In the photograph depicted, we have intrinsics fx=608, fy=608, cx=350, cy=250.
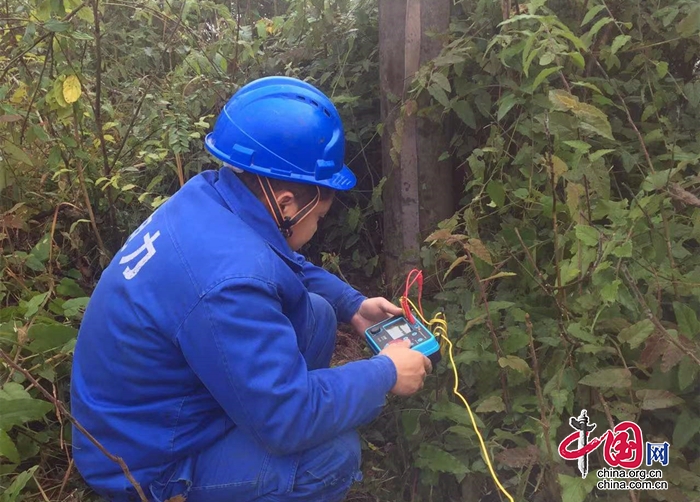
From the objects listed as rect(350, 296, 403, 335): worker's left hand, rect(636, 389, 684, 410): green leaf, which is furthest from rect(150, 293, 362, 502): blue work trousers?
rect(636, 389, 684, 410): green leaf

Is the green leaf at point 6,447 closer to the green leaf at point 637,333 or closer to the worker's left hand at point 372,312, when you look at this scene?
the worker's left hand at point 372,312

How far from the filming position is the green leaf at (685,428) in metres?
1.54

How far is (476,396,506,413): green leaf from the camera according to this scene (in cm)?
168

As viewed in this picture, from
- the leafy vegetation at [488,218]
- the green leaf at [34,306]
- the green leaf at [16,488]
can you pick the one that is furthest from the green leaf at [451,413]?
the green leaf at [34,306]

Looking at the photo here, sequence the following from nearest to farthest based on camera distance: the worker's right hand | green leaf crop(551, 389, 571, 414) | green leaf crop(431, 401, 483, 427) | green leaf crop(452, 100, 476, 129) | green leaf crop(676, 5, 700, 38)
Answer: green leaf crop(551, 389, 571, 414), the worker's right hand, green leaf crop(431, 401, 483, 427), green leaf crop(676, 5, 700, 38), green leaf crop(452, 100, 476, 129)

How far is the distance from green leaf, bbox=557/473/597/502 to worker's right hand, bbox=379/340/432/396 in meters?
0.43

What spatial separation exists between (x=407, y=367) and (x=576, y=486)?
51cm

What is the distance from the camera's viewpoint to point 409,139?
2.39m

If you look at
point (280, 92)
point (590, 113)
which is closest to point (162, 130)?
point (280, 92)

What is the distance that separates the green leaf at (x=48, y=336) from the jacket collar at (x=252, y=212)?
0.99 meters

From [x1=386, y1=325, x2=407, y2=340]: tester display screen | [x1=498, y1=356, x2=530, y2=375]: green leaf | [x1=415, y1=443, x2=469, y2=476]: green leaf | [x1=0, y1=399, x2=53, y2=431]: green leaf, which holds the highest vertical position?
[x1=498, y1=356, x2=530, y2=375]: green leaf

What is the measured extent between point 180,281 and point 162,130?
163 centimetres

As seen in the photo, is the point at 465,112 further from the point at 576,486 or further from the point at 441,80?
the point at 576,486

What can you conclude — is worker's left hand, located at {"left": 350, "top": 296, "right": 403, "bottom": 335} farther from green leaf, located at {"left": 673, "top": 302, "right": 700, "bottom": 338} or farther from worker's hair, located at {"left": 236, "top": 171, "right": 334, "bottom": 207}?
green leaf, located at {"left": 673, "top": 302, "right": 700, "bottom": 338}
